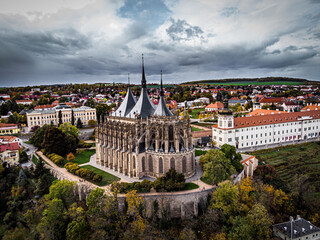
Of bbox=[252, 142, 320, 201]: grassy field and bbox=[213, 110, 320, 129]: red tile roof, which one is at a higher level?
bbox=[213, 110, 320, 129]: red tile roof

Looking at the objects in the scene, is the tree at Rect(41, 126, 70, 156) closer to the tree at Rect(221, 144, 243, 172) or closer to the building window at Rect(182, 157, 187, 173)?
the building window at Rect(182, 157, 187, 173)

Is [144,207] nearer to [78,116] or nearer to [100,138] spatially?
[100,138]

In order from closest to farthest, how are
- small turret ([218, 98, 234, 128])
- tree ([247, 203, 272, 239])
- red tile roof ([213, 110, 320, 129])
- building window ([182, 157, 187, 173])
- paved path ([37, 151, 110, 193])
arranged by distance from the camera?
tree ([247, 203, 272, 239]), building window ([182, 157, 187, 173]), paved path ([37, 151, 110, 193]), small turret ([218, 98, 234, 128]), red tile roof ([213, 110, 320, 129])

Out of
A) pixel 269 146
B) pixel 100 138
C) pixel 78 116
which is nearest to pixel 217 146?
pixel 269 146

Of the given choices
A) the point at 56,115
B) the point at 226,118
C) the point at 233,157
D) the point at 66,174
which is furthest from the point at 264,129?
the point at 56,115

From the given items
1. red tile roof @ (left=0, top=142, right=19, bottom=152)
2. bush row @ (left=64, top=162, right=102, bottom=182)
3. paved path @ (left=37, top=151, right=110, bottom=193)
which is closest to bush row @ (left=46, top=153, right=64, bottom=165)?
paved path @ (left=37, top=151, right=110, bottom=193)

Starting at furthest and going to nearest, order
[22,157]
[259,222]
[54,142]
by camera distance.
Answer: [54,142], [22,157], [259,222]

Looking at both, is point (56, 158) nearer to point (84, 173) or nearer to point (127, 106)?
point (84, 173)

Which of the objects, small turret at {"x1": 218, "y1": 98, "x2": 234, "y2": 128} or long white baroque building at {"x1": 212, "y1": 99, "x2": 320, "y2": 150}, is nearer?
small turret at {"x1": 218, "y1": 98, "x2": 234, "y2": 128}
